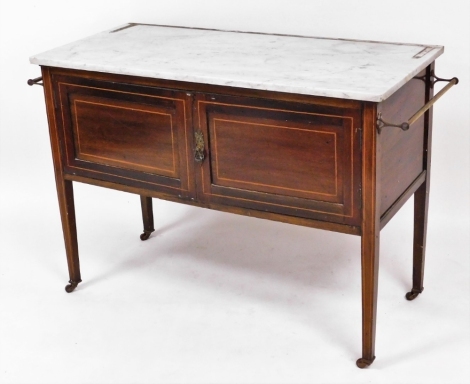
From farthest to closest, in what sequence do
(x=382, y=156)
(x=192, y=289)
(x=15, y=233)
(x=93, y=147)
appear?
1. (x=15, y=233)
2. (x=192, y=289)
3. (x=93, y=147)
4. (x=382, y=156)

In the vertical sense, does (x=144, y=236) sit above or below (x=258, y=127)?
below

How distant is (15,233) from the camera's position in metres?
4.28

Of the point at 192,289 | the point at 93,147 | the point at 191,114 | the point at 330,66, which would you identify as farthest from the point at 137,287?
the point at 330,66

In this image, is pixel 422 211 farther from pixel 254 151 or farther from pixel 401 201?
pixel 254 151

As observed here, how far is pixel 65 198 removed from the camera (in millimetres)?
3625

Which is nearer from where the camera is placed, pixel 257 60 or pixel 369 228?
pixel 369 228

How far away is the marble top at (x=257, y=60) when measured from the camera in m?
2.91

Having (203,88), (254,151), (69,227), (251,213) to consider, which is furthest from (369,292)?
(69,227)

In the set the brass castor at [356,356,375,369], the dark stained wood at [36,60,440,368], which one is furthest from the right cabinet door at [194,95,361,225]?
the brass castor at [356,356,375,369]

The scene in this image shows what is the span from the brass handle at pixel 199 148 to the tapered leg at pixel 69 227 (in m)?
0.67

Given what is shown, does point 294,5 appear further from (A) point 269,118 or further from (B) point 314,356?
(B) point 314,356

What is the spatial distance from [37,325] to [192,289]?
621 mm

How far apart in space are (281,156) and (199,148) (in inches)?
12.0

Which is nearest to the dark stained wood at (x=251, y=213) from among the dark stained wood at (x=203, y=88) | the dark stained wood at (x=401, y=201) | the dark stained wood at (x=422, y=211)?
the dark stained wood at (x=401, y=201)
